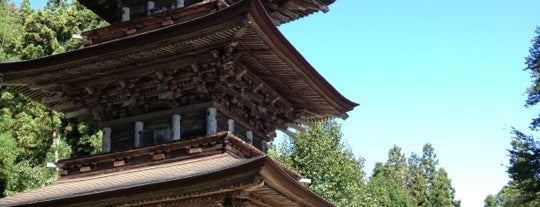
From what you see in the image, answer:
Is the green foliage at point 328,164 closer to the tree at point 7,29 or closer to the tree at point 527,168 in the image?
the tree at point 527,168

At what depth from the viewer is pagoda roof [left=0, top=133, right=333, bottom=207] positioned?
9625 mm

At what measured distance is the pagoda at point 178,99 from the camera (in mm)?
10531

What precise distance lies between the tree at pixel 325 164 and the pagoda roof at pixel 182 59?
23628 millimetres

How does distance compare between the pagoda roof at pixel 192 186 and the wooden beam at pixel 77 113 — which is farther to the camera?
the wooden beam at pixel 77 113

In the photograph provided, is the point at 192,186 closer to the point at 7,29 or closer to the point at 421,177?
the point at 7,29

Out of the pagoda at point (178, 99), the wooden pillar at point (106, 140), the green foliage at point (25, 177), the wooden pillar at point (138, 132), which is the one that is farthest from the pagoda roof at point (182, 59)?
the green foliage at point (25, 177)

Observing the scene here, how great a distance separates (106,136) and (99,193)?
3267 mm

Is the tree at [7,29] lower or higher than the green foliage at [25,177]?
higher

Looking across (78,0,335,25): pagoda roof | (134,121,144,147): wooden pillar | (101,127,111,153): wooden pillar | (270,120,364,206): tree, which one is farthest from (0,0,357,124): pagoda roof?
(270,120,364,206): tree

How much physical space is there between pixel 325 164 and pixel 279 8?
2388 cm

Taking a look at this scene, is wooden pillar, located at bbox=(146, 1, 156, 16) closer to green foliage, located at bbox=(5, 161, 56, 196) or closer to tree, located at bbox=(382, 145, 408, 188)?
green foliage, located at bbox=(5, 161, 56, 196)

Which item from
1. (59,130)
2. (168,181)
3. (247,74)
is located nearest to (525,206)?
(59,130)

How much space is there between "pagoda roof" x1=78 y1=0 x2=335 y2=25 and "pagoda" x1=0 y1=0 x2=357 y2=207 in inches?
29.7

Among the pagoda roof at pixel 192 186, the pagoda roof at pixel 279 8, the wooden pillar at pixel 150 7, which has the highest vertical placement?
the pagoda roof at pixel 279 8
